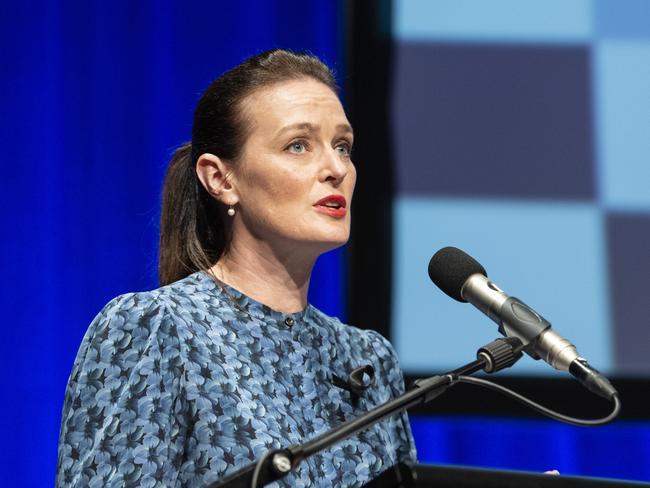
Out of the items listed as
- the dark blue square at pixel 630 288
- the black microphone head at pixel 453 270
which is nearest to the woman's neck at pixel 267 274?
the black microphone head at pixel 453 270

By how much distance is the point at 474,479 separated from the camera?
3.51ft

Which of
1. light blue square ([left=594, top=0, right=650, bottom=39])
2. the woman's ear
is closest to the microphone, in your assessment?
the woman's ear

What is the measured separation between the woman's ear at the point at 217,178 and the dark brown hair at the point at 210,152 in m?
0.02

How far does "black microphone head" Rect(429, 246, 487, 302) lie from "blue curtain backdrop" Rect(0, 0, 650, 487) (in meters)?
1.52

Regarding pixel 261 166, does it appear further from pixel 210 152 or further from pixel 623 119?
pixel 623 119

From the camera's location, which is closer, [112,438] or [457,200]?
[112,438]

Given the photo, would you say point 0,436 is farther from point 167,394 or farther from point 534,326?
point 534,326

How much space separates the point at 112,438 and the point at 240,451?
8.0 inches

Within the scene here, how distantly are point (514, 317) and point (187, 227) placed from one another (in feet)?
2.89

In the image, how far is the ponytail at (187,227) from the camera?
1.97m

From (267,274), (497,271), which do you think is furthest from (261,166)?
(497,271)

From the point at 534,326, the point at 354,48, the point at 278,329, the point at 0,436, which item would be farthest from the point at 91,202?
the point at 534,326

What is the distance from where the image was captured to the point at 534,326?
128 cm

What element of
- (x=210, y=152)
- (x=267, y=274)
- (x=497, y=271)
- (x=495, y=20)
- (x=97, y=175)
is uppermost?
(x=495, y=20)
